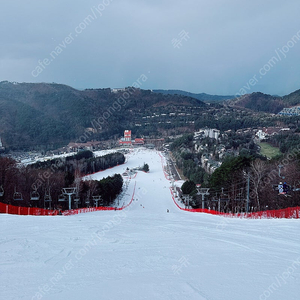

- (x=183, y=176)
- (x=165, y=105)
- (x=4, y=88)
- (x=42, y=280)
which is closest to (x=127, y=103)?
(x=165, y=105)

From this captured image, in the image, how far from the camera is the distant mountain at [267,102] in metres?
126

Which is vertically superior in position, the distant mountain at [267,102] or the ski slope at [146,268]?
the distant mountain at [267,102]

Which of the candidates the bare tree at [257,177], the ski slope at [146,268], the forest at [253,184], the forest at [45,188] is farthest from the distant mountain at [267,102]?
the ski slope at [146,268]

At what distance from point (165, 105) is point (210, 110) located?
25.8 metres

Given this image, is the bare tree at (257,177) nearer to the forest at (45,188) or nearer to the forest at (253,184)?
the forest at (253,184)

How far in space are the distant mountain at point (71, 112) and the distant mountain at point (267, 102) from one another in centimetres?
3355

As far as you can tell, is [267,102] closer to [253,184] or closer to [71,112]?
[71,112]

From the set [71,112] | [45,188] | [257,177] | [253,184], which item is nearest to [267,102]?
→ [71,112]

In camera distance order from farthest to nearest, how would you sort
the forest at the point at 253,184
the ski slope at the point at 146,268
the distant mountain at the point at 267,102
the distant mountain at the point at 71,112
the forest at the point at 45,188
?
the distant mountain at the point at 267,102, the distant mountain at the point at 71,112, the forest at the point at 45,188, the forest at the point at 253,184, the ski slope at the point at 146,268

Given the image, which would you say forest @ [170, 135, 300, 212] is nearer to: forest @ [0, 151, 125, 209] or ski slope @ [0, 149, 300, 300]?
forest @ [0, 151, 125, 209]

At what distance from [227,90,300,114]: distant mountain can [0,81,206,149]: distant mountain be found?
33.5 m

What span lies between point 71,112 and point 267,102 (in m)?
104

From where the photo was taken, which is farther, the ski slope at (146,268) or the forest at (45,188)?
the forest at (45,188)

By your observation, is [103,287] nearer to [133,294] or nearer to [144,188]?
[133,294]
